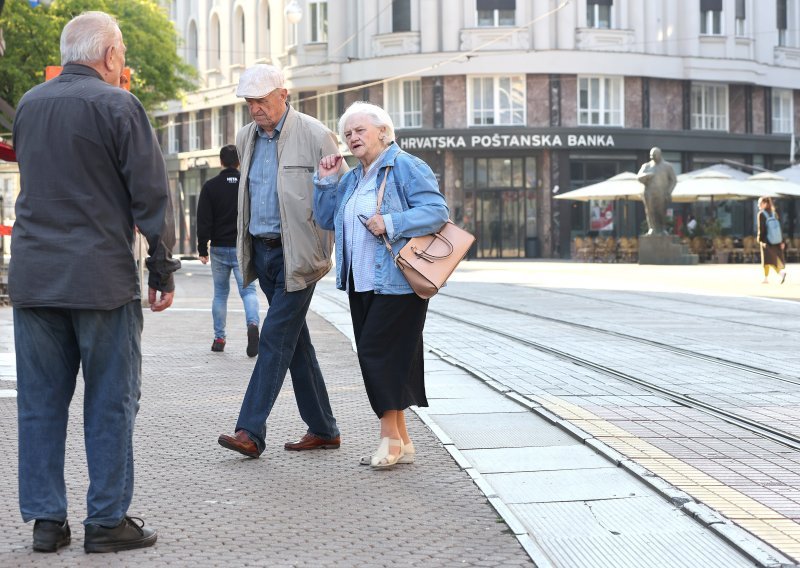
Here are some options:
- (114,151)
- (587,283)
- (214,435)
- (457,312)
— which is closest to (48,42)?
(587,283)

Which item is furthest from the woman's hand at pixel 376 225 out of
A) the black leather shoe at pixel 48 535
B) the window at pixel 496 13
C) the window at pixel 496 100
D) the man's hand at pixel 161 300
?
the window at pixel 496 13

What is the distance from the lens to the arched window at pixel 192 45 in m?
59.0

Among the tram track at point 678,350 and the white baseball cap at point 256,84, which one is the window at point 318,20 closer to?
the tram track at point 678,350

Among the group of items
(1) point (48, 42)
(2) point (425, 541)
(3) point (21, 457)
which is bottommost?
(2) point (425, 541)

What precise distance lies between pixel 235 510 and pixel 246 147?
213 cm

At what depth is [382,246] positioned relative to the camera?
6297mm

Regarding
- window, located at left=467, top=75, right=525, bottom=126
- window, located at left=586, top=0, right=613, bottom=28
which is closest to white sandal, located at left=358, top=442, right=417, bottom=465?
window, located at left=467, top=75, right=525, bottom=126

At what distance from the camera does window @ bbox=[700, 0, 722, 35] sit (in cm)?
4922

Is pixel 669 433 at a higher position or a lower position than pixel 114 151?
lower

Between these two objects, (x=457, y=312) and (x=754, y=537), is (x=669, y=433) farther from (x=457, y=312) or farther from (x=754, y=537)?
(x=457, y=312)

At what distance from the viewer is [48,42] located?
33719 mm

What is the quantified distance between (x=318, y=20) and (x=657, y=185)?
62.3 feet

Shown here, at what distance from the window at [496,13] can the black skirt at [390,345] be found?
4200 centimetres

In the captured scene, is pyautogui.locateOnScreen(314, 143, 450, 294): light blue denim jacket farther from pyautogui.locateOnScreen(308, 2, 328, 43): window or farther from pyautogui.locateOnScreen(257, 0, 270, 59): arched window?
pyautogui.locateOnScreen(257, 0, 270, 59): arched window
